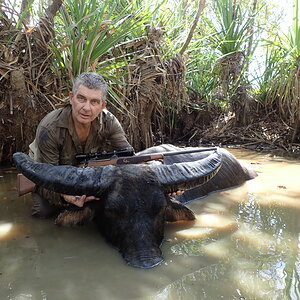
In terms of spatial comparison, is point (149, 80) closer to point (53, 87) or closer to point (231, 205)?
point (53, 87)

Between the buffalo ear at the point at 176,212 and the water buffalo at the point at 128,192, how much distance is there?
24mm

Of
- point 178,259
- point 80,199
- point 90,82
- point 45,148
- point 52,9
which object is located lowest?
point 178,259

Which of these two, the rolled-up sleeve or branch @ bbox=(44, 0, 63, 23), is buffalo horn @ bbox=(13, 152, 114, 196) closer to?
the rolled-up sleeve

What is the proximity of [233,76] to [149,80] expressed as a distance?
3.29 meters

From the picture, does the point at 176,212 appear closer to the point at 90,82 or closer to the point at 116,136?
the point at 116,136

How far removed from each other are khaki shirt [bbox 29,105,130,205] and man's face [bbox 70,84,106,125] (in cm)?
16

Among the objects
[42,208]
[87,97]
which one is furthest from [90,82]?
[42,208]

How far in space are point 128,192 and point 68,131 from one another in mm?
1168

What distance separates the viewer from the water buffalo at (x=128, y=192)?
2.29 m

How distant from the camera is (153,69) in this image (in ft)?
18.4

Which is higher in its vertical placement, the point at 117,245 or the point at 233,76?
the point at 233,76

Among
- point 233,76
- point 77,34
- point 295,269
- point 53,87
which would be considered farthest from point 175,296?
point 233,76

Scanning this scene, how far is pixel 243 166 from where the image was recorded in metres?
4.68

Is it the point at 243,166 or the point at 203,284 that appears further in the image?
the point at 243,166
